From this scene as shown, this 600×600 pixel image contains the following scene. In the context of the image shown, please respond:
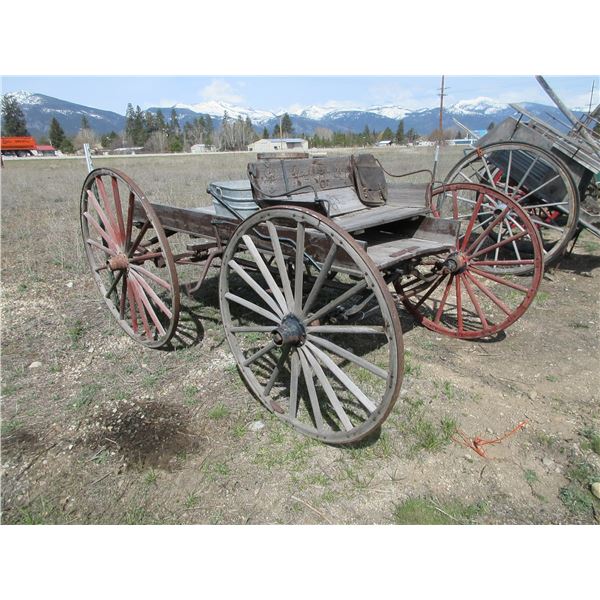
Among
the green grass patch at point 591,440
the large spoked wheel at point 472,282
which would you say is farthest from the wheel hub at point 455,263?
the green grass patch at point 591,440

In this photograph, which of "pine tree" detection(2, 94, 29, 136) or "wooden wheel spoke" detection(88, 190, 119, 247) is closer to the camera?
"wooden wheel spoke" detection(88, 190, 119, 247)

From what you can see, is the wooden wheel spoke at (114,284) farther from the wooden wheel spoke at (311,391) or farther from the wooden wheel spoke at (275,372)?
the wooden wheel spoke at (311,391)

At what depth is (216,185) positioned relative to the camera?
4.08 m

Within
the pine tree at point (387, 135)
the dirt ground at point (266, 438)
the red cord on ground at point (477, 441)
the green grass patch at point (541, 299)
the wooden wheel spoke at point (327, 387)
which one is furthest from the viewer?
the pine tree at point (387, 135)

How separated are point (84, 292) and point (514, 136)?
6457 mm

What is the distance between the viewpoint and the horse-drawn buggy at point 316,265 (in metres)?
2.63

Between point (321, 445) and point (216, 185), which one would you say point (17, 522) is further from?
point (216, 185)

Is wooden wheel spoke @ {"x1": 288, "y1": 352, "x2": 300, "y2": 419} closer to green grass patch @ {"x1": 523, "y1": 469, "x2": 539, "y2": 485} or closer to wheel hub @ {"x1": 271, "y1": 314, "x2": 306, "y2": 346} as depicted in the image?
wheel hub @ {"x1": 271, "y1": 314, "x2": 306, "y2": 346}

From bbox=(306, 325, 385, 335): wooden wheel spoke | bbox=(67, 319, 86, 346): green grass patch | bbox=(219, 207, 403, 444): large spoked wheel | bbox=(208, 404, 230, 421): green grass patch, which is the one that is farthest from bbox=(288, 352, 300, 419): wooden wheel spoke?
bbox=(67, 319, 86, 346): green grass patch

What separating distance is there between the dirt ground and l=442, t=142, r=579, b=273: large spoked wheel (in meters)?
1.62

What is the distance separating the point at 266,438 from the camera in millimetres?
3123

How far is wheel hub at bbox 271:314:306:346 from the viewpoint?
279 centimetres

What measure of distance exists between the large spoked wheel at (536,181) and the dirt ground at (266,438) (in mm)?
1619

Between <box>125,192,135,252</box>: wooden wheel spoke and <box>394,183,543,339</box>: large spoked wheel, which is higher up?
<box>125,192,135,252</box>: wooden wheel spoke
